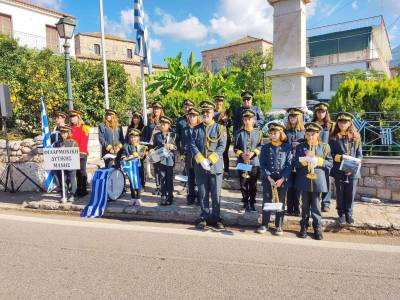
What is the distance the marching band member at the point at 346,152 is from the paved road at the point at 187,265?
0.51m

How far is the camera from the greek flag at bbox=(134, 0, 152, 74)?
28.1ft

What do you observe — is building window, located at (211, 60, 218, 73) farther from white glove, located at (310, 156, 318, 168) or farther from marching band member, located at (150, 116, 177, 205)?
white glove, located at (310, 156, 318, 168)

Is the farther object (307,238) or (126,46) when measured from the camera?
(126,46)

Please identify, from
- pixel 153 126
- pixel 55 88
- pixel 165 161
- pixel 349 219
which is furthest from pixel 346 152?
pixel 55 88

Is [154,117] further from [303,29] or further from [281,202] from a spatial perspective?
[303,29]

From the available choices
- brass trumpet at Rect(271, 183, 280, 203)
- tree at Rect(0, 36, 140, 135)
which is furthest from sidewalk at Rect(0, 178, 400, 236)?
tree at Rect(0, 36, 140, 135)

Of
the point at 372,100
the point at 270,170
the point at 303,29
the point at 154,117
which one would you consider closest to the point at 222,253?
the point at 270,170

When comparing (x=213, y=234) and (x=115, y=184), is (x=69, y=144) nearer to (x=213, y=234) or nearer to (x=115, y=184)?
(x=115, y=184)

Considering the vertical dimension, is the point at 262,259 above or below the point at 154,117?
below

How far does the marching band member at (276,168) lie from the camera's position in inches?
203

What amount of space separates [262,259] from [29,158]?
7469mm

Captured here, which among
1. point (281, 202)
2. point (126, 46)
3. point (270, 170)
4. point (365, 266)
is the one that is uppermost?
point (126, 46)

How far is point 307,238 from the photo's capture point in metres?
5.01

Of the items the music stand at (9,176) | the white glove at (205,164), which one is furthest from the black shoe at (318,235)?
the music stand at (9,176)
